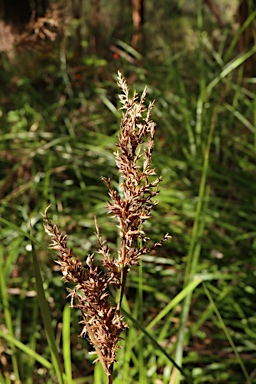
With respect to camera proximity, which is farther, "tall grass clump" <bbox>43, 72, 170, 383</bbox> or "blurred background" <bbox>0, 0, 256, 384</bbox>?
"blurred background" <bbox>0, 0, 256, 384</bbox>

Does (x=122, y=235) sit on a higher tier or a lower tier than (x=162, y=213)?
higher

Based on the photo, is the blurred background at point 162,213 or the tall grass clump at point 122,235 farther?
the blurred background at point 162,213

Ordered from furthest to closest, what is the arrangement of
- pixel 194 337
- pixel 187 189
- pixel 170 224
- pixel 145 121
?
pixel 187 189 → pixel 170 224 → pixel 194 337 → pixel 145 121

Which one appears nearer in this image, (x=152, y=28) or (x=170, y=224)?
(x=170, y=224)

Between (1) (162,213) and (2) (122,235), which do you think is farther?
(1) (162,213)

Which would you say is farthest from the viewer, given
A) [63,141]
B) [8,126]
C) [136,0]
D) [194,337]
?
[136,0]

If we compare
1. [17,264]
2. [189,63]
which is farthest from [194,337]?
[189,63]

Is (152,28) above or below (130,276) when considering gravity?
above

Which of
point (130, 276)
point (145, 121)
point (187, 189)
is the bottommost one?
point (130, 276)

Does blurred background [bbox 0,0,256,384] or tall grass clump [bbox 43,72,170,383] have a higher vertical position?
tall grass clump [bbox 43,72,170,383]

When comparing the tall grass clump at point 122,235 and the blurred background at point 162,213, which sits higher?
the tall grass clump at point 122,235

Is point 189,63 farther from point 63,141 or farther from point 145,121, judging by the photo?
point 145,121
